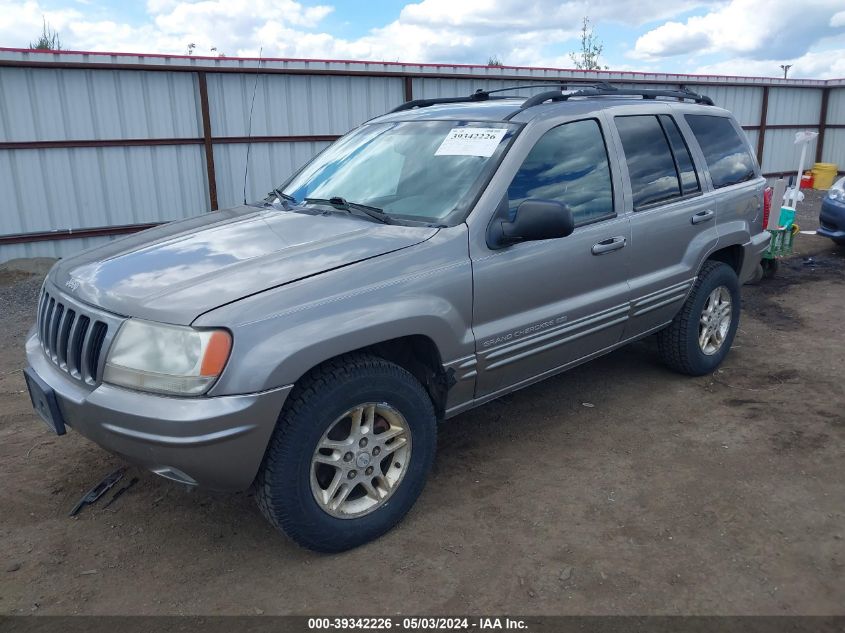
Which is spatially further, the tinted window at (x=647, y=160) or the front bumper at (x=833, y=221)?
the front bumper at (x=833, y=221)

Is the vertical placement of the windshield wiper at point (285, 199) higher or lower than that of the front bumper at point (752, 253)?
higher

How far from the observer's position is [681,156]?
4.67 m

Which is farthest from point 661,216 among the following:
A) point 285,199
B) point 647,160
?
point 285,199

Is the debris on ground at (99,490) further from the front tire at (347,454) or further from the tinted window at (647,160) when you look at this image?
the tinted window at (647,160)

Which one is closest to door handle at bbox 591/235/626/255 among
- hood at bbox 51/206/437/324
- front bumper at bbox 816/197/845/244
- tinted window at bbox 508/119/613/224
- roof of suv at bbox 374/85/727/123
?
tinted window at bbox 508/119/613/224

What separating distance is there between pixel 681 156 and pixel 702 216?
0.42 meters

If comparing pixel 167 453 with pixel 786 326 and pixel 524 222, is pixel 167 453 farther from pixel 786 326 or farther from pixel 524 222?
pixel 786 326

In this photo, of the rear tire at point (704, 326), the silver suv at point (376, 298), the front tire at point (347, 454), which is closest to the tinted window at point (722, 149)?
the silver suv at point (376, 298)

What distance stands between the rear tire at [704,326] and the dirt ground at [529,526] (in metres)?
0.26

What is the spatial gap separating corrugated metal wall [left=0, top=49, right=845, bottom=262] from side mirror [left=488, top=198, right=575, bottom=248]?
8.52 metres

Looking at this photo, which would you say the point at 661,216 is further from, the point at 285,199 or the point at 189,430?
the point at 189,430

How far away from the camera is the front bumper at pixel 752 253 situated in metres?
5.22
